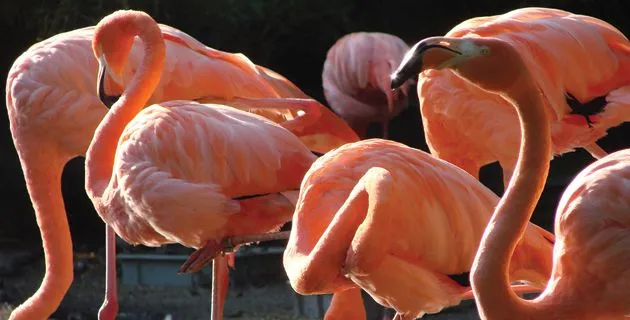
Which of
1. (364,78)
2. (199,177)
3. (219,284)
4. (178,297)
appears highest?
(199,177)

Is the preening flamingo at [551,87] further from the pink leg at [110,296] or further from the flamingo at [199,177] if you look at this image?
the pink leg at [110,296]

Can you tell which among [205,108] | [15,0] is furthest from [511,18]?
[15,0]

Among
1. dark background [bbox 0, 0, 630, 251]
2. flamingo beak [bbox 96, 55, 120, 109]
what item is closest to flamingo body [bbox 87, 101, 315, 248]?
flamingo beak [bbox 96, 55, 120, 109]

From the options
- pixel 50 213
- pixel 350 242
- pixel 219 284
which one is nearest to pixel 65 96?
pixel 50 213

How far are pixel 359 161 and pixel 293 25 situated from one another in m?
4.36

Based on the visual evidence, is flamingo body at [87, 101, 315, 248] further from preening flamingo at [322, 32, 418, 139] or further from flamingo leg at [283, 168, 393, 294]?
preening flamingo at [322, 32, 418, 139]

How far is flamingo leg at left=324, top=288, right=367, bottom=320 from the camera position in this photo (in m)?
3.66

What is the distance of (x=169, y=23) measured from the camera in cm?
751

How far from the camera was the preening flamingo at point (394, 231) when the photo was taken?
3.13 metres

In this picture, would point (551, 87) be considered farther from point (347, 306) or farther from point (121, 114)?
point (121, 114)

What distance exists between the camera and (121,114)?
4363 mm

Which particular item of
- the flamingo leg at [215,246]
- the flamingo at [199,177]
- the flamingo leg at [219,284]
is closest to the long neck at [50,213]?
the flamingo leg at [219,284]

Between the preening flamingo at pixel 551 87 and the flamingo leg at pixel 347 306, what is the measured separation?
3.95 ft

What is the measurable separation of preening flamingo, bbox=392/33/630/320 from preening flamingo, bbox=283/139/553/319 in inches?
9.3
